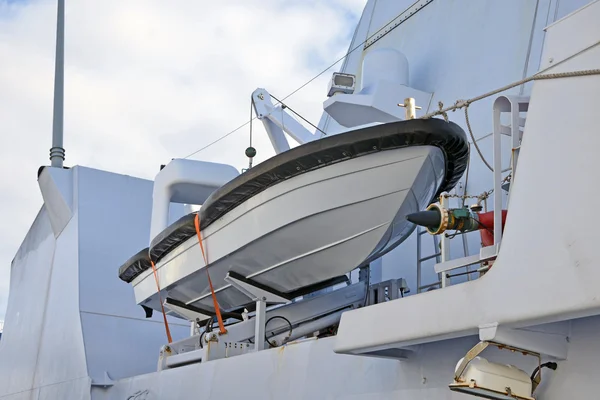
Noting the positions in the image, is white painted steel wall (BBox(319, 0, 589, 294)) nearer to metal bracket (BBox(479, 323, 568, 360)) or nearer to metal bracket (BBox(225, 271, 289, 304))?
metal bracket (BBox(225, 271, 289, 304))

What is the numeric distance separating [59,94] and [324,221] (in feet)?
20.2

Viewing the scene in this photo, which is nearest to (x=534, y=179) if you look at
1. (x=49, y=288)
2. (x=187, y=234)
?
(x=187, y=234)

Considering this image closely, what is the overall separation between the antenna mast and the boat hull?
4.69 metres

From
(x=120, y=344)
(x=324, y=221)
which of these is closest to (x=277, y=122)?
(x=324, y=221)

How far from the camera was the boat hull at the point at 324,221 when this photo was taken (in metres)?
3.96

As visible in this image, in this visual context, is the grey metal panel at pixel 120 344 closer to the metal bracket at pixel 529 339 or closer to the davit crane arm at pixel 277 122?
the davit crane arm at pixel 277 122

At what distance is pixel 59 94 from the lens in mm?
9344

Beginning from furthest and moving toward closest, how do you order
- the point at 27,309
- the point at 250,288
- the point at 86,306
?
the point at 27,309, the point at 86,306, the point at 250,288

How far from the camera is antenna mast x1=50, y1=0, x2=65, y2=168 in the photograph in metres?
9.04

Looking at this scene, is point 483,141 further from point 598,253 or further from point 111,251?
point 111,251

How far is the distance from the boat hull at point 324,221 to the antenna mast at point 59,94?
469 centimetres

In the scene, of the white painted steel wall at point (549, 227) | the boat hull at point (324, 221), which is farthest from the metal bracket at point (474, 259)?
the boat hull at point (324, 221)

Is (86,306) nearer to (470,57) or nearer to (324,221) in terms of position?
(324,221)

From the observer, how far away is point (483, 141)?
4.83m
